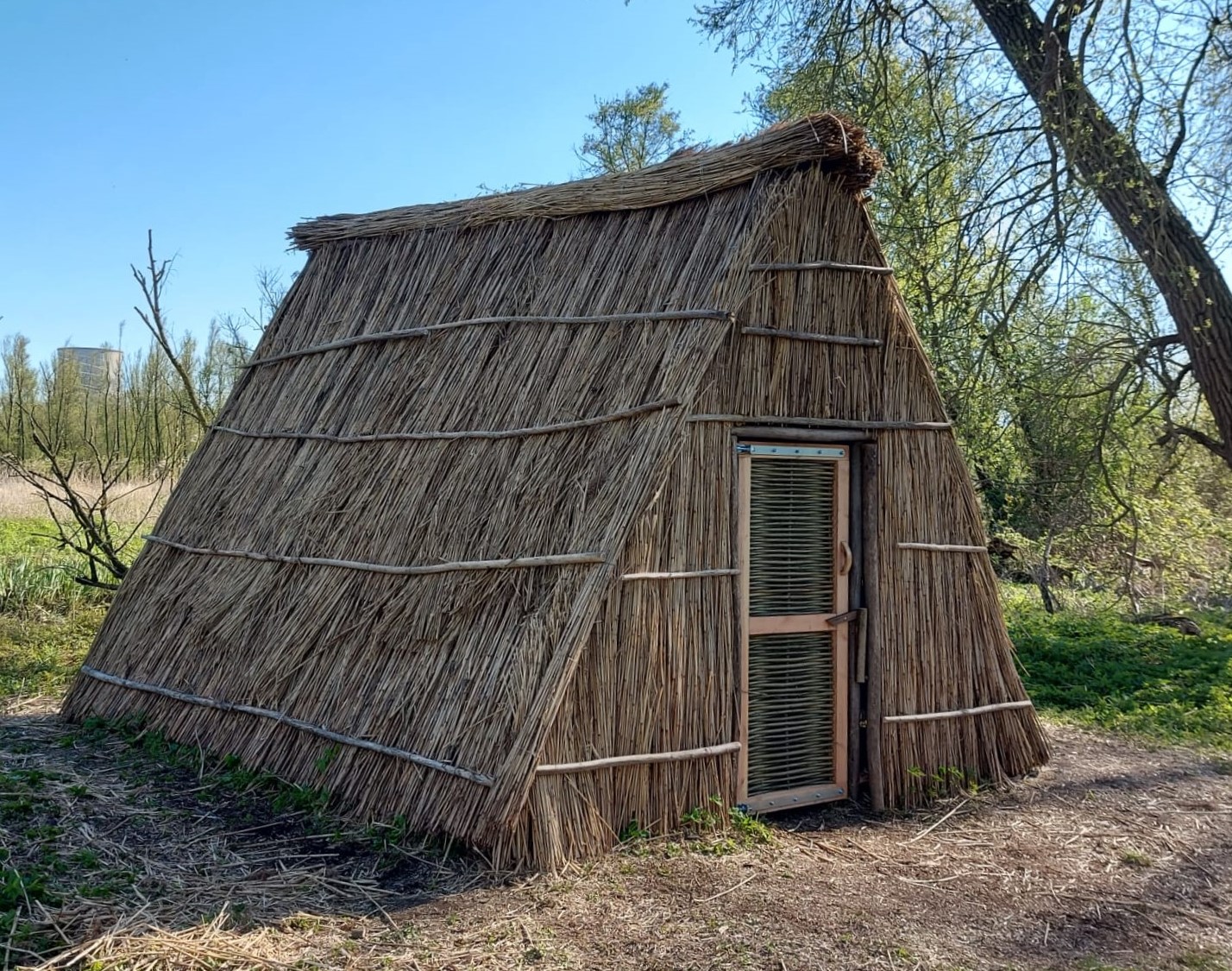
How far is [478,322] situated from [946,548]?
3.10m


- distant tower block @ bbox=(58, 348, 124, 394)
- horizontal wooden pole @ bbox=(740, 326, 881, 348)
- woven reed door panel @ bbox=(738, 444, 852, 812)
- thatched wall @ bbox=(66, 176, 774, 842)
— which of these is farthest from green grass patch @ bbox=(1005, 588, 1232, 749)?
distant tower block @ bbox=(58, 348, 124, 394)

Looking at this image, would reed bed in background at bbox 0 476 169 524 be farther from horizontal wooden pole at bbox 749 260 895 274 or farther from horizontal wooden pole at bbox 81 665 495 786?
horizontal wooden pole at bbox 749 260 895 274

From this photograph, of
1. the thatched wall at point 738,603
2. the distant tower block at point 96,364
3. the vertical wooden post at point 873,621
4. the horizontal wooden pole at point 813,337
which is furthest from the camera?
the distant tower block at point 96,364

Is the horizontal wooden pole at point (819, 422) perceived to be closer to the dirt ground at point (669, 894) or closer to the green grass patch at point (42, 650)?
the dirt ground at point (669, 894)

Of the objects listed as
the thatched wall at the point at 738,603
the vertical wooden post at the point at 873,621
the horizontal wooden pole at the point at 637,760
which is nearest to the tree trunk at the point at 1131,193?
the thatched wall at the point at 738,603

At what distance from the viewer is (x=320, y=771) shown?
5535 mm

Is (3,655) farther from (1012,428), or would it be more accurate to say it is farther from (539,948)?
(1012,428)

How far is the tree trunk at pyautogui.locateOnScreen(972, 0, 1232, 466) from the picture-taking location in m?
8.54

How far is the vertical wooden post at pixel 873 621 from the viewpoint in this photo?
19.1ft

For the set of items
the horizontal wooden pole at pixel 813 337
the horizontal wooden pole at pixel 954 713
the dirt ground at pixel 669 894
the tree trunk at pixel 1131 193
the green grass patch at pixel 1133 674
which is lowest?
the dirt ground at pixel 669 894

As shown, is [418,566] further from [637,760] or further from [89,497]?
[89,497]

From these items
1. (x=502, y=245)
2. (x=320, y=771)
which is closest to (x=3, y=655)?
(x=320, y=771)

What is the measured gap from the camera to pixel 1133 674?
9734mm

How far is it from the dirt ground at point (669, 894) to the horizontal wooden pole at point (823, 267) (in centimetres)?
291
